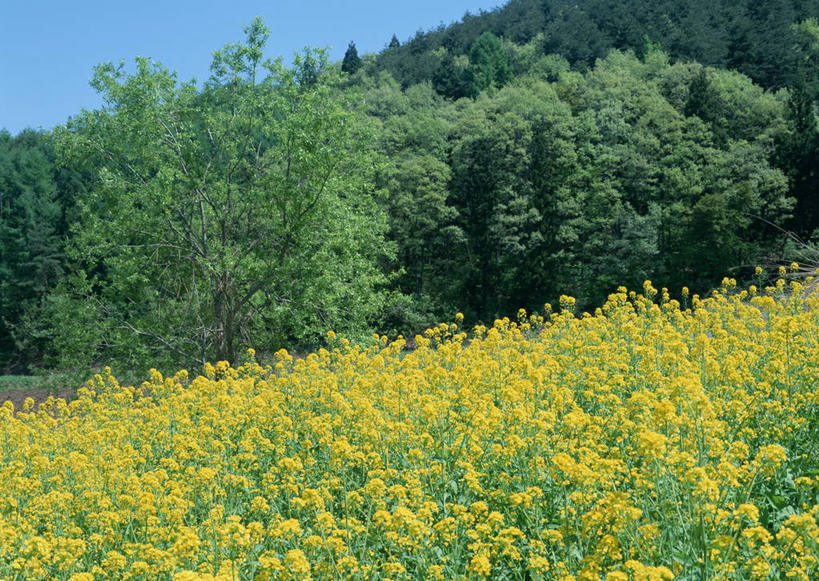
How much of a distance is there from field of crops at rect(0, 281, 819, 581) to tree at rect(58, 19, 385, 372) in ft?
28.4

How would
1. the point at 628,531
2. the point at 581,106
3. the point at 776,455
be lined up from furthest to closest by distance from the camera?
the point at 581,106, the point at 776,455, the point at 628,531

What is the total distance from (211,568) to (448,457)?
2.35 meters

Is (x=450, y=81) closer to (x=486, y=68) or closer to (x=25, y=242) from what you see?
(x=486, y=68)

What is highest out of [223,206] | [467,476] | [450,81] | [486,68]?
[486,68]

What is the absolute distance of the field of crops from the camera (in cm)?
412

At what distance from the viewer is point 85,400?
1081 cm

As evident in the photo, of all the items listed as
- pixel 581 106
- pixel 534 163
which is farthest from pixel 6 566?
pixel 581 106

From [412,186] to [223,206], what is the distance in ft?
105

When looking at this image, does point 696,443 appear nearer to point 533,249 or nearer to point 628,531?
point 628,531

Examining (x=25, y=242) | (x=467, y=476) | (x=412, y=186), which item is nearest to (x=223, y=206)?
(x=467, y=476)

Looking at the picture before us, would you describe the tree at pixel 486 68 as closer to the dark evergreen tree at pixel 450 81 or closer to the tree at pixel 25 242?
the dark evergreen tree at pixel 450 81

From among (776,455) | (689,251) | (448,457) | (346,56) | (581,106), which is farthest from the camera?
(346,56)

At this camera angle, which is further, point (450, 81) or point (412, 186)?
point (450, 81)

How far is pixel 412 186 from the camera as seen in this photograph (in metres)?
50.2
